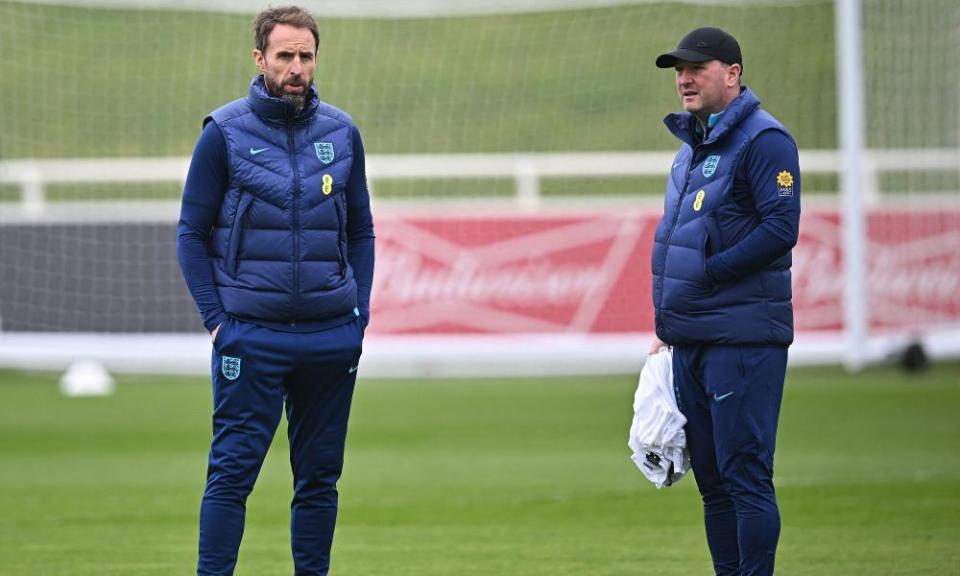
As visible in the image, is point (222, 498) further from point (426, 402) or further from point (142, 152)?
point (142, 152)

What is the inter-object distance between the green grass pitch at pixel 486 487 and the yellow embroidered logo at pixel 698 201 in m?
1.95

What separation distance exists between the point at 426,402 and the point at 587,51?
4.75 meters

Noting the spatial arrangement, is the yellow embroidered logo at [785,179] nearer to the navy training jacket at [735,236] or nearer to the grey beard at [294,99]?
the navy training jacket at [735,236]

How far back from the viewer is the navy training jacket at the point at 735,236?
17.4 ft

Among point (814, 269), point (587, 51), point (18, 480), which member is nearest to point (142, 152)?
point (587, 51)

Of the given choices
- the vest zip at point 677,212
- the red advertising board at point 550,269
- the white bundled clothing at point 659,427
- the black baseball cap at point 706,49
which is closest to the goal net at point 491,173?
the red advertising board at point 550,269

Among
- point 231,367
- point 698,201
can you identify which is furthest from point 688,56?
point 231,367

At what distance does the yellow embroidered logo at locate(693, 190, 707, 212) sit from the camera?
5430mm

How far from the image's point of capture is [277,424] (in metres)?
5.44

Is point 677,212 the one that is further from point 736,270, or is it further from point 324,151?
point 324,151

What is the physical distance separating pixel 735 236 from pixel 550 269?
31.3 ft

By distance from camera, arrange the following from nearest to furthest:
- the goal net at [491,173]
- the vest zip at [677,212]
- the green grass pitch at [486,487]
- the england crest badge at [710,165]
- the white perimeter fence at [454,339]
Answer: the england crest badge at [710,165] → the vest zip at [677,212] → the green grass pitch at [486,487] → the white perimeter fence at [454,339] → the goal net at [491,173]

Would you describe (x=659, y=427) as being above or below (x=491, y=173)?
below

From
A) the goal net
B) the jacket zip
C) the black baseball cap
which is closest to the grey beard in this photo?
the jacket zip
